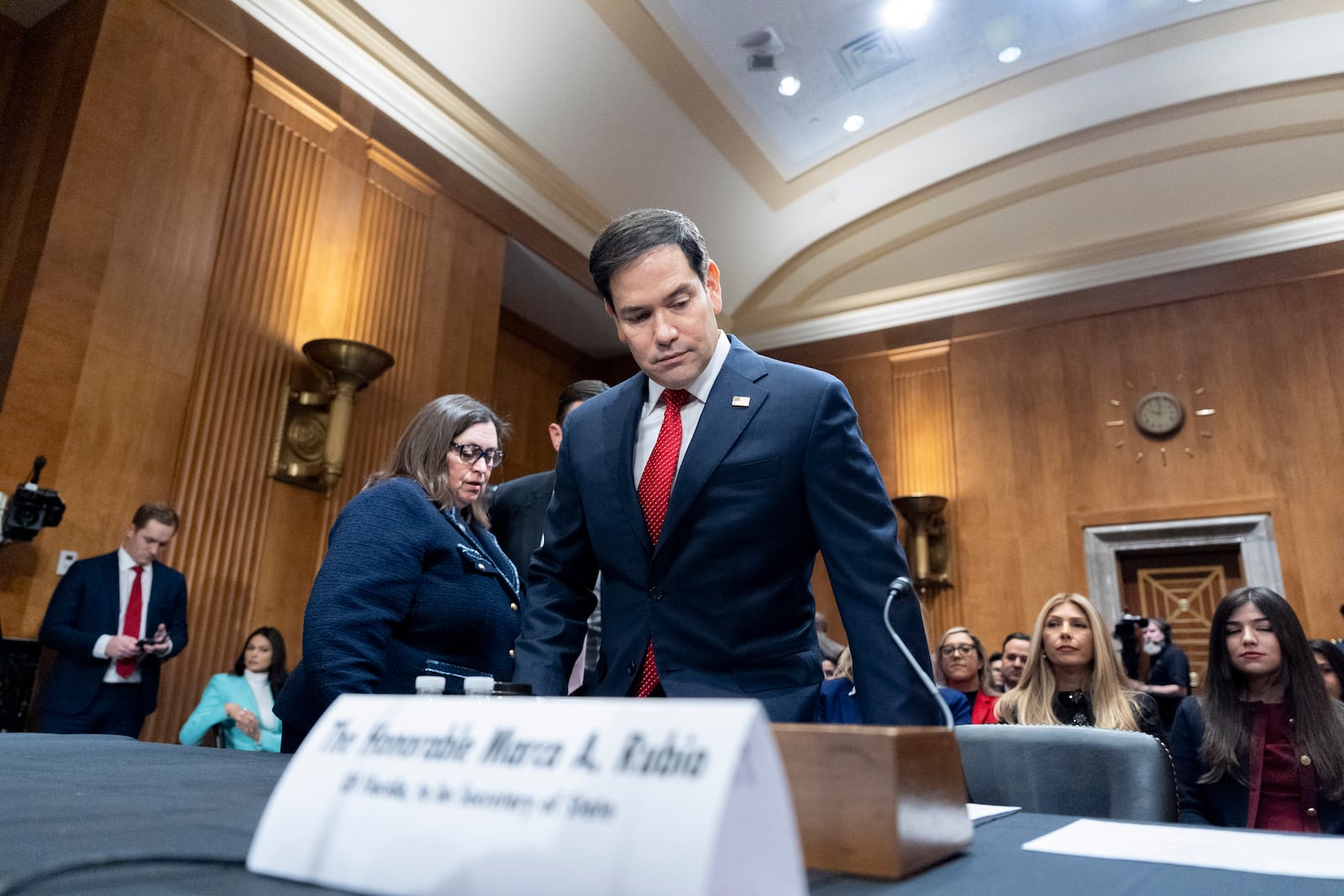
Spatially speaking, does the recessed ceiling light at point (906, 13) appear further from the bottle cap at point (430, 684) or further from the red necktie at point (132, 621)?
the bottle cap at point (430, 684)

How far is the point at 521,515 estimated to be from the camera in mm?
2564

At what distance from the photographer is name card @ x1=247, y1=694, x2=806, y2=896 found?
411mm

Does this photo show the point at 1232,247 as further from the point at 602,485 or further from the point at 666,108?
the point at 602,485

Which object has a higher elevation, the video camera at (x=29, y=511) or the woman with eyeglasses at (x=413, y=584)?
the video camera at (x=29, y=511)

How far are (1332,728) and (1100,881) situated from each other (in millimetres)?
Result: 2470

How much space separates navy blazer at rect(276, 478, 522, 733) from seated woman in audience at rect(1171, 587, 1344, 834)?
6.17 ft

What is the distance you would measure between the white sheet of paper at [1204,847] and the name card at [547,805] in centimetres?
35

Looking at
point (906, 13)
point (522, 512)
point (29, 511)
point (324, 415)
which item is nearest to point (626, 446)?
point (522, 512)

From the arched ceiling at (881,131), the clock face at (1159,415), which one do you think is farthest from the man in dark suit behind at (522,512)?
the clock face at (1159,415)

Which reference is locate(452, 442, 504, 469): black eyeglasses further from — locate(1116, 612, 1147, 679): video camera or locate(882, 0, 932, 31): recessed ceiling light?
locate(882, 0, 932, 31): recessed ceiling light

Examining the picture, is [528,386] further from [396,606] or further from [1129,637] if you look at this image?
[396,606]

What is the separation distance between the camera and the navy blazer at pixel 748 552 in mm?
1243

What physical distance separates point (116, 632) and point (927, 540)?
19.7 ft

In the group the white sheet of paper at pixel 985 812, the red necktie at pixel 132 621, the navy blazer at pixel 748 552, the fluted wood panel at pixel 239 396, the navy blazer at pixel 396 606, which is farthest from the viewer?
the fluted wood panel at pixel 239 396
